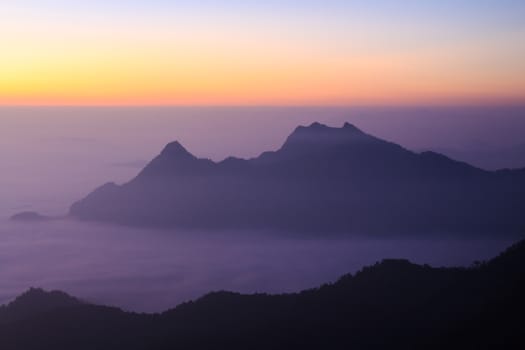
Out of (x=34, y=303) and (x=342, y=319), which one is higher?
(x=342, y=319)

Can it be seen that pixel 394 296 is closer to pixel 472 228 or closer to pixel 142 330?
pixel 142 330

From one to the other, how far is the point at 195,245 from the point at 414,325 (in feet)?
457

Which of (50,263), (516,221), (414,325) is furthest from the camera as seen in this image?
(516,221)

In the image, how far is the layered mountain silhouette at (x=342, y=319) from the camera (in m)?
52.1

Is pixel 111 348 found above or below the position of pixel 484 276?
below

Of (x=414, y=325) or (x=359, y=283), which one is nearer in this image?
(x=414, y=325)

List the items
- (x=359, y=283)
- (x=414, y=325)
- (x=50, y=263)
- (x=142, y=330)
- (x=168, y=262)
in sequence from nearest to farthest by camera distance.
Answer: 1. (x=414, y=325)
2. (x=142, y=330)
3. (x=359, y=283)
4. (x=50, y=263)
5. (x=168, y=262)

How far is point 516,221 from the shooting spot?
181375 millimetres

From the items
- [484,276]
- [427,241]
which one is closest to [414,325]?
[484,276]

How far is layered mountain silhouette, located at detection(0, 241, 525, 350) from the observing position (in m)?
52.1

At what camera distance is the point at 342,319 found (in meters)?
57.4

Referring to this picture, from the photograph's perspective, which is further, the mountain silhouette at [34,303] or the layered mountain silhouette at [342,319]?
the mountain silhouette at [34,303]

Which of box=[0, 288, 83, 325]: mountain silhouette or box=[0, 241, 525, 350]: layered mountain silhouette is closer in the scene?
box=[0, 241, 525, 350]: layered mountain silhouette

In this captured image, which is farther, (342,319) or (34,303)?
(34,303)
